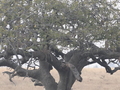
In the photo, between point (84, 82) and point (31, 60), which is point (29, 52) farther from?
point (84, 82)

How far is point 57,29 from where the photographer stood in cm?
1329

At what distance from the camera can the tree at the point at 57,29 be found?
12.4 m

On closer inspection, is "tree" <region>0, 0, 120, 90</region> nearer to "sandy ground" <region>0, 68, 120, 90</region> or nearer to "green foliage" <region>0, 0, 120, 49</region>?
"green foliage" <region>0, 0, 120, 49</region>

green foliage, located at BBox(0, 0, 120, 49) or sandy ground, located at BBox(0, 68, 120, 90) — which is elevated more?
green foliage, located at BBox(0, 0, 120, 49)

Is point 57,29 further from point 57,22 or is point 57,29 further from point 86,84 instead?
point 86,84

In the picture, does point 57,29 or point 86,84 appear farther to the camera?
point 86,84

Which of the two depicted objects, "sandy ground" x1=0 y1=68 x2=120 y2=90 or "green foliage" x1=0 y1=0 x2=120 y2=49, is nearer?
"green foliage" x1=0 y1=0 x2=120 y2=49

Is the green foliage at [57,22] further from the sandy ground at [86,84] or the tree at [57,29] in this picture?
the sandy ground at [86,84]

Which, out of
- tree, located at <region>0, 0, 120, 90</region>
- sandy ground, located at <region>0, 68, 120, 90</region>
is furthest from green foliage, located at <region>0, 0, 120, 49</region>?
sandy ground, located at <region>0, 68, 120, 90</region>

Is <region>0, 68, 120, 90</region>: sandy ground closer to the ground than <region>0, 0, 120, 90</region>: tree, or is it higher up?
closer to the ground

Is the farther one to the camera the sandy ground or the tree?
the sandy ground

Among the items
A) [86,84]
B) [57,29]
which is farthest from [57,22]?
[86,84]

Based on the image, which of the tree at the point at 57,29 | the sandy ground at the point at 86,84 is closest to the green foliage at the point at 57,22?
the tree at the point at 57,29

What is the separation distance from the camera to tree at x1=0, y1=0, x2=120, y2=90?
12.4 meters
